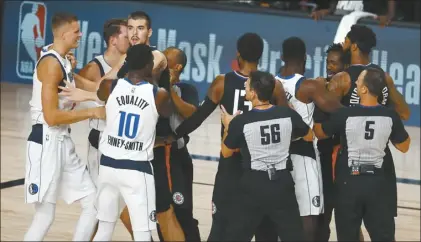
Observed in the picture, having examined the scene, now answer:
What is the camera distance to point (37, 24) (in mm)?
17453

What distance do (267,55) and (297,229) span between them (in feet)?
29.8

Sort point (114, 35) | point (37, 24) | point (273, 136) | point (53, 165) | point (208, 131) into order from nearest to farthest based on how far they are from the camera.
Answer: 1. point (273, 136)
2. point (53, 165)
3. point (114, 35)
4. point (208, 131)
5. point (37, 24)

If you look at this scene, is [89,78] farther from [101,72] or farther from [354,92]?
[354,92]

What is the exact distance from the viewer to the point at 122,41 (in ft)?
27.8

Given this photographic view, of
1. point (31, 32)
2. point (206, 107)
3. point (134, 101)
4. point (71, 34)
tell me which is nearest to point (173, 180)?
point (206, 107)

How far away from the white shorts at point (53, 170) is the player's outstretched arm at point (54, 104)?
0.22 metres

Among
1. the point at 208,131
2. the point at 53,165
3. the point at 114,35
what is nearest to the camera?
the point at 53,165

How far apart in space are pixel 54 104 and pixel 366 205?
2502 millimetres

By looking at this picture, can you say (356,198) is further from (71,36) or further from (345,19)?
(345,19)

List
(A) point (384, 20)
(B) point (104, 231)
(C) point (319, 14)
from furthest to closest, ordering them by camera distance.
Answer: (C) point (319, 14)
(A) point (384, 20)
(B) point (104, 231)

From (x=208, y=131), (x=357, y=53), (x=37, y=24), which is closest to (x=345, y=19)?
(x=208, y=131)

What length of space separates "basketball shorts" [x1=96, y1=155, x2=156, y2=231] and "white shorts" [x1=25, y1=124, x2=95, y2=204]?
1.57ft

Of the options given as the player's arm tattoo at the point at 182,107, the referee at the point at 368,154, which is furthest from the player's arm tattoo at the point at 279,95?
the player's arm tattoo at the point at 182,107

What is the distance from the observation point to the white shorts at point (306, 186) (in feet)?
25.7
